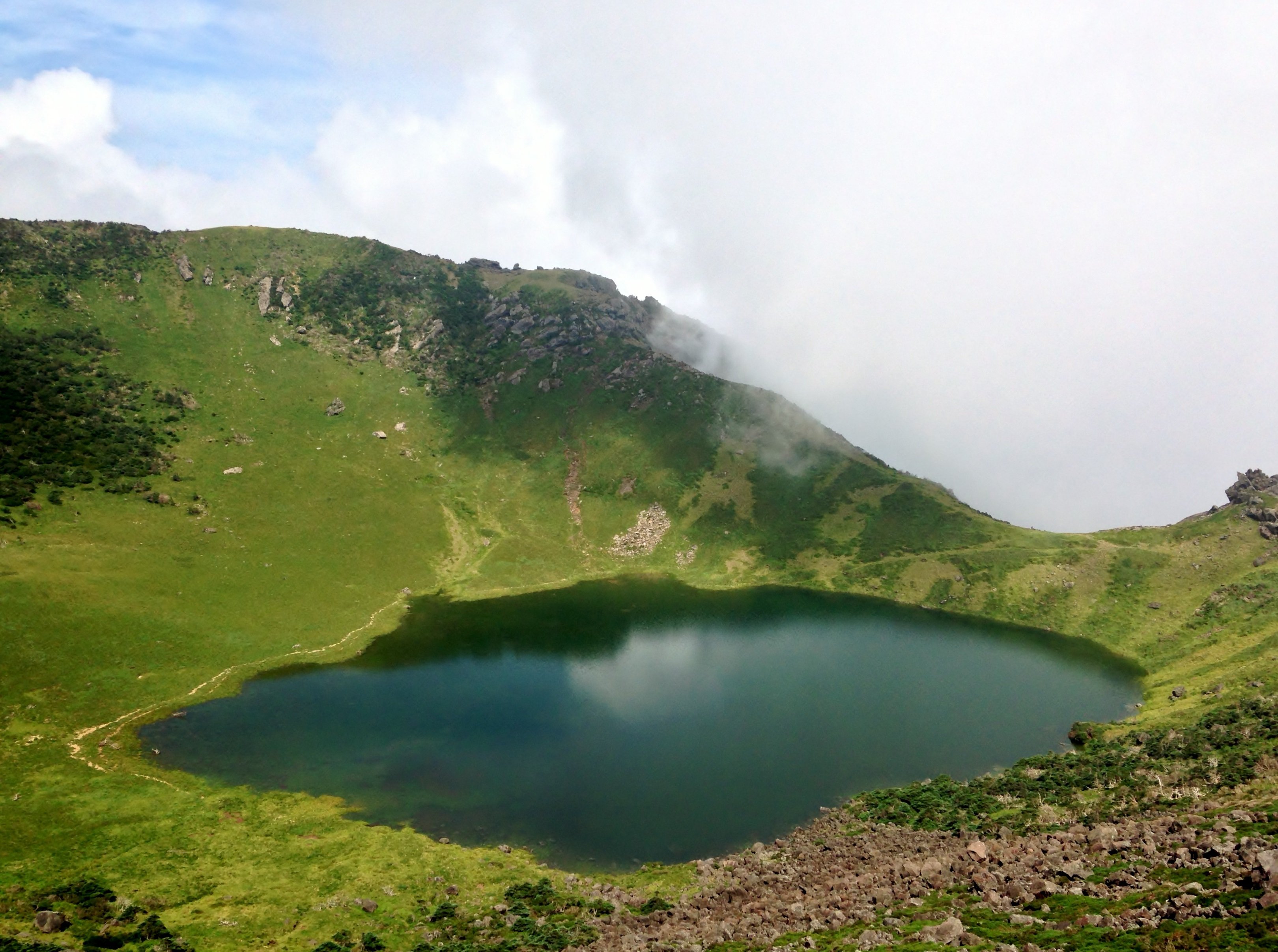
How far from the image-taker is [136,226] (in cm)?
19062

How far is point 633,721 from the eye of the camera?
78.1 metres

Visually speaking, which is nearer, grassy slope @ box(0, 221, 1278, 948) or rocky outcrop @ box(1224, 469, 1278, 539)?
grassy slope @ box(0, 221, 1278, 948)

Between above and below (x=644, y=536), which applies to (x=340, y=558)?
below

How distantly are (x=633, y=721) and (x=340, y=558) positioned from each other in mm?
74600

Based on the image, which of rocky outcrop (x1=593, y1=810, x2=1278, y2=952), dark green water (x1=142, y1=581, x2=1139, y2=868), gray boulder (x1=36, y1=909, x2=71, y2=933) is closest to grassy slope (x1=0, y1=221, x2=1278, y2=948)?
dark green water (x1=142, y1=581, x2=1139, y2=868)

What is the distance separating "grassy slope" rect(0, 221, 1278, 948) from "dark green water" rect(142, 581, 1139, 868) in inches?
213

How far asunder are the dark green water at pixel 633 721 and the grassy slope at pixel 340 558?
17.7 ft

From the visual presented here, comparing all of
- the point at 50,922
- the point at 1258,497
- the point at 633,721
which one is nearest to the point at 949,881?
the point at 633,721

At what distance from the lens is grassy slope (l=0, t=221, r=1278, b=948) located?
51.7 meters

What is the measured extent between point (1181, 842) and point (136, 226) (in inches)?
10376

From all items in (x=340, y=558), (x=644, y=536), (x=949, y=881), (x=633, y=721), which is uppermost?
(x=644, y=536)

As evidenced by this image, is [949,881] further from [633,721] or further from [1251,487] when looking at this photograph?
[1251,487]

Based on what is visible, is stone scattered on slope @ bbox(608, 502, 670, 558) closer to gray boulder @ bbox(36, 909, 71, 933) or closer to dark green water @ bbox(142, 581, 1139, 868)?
dark green water @ bbox(142, 581, 1139, 868)

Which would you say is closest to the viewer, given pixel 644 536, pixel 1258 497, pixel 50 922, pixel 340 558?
pixel 50 922
